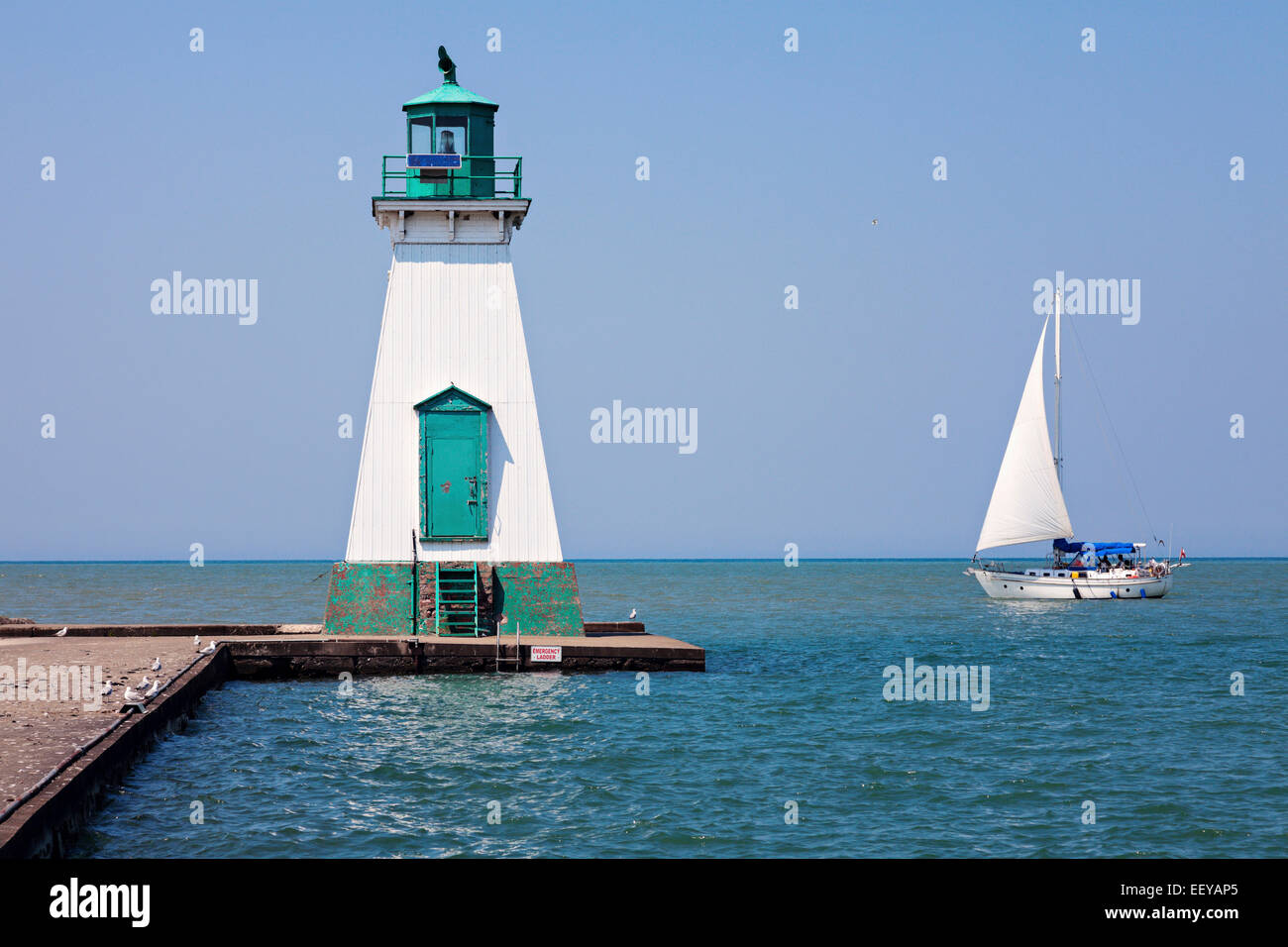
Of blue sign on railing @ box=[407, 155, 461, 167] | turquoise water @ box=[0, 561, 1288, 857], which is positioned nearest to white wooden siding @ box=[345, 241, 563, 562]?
blue sign on railing @ box=[407, 155, 461, 167]

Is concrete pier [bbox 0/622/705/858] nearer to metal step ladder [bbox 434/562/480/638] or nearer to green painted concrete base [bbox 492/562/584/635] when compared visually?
green painted concrete base [bbox 492/562/584/635]

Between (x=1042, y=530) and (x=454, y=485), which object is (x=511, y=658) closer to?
(x=454, y=485)

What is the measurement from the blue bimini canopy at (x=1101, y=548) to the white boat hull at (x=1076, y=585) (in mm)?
1466

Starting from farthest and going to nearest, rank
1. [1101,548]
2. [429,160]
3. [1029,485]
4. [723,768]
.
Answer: [1101,548]
[1029,485]
[429,160]
[723,768]

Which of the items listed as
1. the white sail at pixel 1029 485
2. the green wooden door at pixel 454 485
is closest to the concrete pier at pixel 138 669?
the green wooden door at pixel 454 485

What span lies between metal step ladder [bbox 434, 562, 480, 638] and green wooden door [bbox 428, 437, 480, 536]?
2.79 feet

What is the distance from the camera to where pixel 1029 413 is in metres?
64.9

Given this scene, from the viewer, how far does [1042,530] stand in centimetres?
6544

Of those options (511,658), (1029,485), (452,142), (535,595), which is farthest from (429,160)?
(1029,485)

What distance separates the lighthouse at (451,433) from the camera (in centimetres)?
2667

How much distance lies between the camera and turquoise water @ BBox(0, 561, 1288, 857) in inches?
555

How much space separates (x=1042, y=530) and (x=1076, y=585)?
4.15 meters
